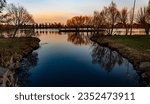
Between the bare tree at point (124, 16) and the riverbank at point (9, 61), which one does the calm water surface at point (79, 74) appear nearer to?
the riverbank at point (9, 61)

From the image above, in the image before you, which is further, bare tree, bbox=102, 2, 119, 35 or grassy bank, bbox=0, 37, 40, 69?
bare tree, bbox=102, 2, 119, 35

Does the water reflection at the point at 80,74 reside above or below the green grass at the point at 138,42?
below

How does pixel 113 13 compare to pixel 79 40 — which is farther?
pixel 113 13

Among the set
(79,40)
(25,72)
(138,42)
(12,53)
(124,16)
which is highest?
(124,16)

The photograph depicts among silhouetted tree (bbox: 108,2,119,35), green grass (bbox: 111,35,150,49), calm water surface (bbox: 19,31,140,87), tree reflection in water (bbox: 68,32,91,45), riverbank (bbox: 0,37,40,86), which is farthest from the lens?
silhouetted tree (bbox: 108,2,119,35)

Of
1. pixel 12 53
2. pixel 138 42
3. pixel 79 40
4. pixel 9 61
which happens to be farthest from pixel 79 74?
pixel 79 40

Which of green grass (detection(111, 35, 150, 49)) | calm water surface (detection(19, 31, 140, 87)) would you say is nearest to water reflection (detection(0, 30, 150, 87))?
calm water surface (detection(19, 31, 140, 87))

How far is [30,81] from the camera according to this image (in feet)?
75.3

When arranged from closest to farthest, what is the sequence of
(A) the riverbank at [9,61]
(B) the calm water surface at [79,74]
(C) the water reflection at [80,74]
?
1. (A) the riverbank at [9,61]
2. (C) the water reflection at [80,74]
3. (B) the calm water surface at [79,74]

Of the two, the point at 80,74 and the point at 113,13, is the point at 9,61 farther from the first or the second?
the point at 113,13

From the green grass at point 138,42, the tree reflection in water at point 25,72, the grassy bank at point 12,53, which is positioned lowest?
the tree reflection in water at point 25,72

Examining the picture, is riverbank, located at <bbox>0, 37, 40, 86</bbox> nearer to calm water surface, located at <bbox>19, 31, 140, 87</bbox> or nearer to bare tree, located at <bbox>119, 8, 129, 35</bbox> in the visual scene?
calm water surface, located at <bbox>19, 31, 140, 87</bbox>

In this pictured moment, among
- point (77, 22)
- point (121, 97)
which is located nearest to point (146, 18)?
point (121, 97)

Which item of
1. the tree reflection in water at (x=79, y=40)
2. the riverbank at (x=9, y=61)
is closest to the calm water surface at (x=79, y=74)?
the riverbank at (x=9, y=61)
